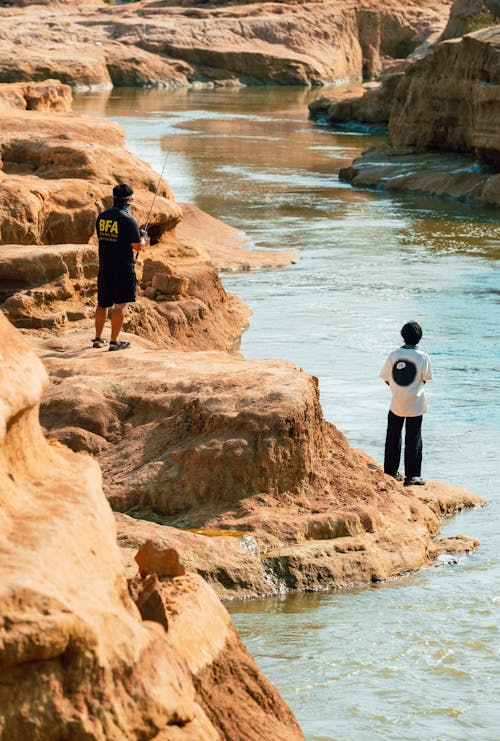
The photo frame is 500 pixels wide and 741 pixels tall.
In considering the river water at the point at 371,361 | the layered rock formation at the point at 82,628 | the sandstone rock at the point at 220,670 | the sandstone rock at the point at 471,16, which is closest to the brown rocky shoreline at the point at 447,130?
the river water at the point at 371,361

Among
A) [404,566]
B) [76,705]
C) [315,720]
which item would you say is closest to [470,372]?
[404,566]

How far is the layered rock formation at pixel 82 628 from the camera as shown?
3.54 metres

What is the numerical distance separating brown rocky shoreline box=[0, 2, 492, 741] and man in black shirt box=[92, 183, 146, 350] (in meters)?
0.32

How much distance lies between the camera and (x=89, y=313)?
A: 40.1 feet

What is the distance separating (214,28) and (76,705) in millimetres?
60401

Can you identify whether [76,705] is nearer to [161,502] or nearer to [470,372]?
[161,502]

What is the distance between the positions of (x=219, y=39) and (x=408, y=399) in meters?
54.4

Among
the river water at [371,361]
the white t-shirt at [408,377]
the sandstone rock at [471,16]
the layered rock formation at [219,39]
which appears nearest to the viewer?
the river water at [371,361]

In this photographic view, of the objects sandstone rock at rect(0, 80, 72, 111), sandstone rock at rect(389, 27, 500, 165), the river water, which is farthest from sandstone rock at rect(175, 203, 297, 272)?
sandstone rock at rect(389, 27, 500, 165)

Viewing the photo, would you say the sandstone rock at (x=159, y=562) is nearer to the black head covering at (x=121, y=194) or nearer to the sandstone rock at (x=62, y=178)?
the black head covering at (x=121, y=194)

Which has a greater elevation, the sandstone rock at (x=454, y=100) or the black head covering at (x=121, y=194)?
the sandstone rock at (x=454, y=100)

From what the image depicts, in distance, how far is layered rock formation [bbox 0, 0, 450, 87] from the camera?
192ft

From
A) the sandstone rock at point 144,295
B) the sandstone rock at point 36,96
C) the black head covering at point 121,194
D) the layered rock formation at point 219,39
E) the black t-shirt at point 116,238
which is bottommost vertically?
the sandstone rock at point 144,295

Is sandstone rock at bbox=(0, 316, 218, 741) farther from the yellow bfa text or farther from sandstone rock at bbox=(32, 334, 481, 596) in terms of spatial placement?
the yellow bfa text
